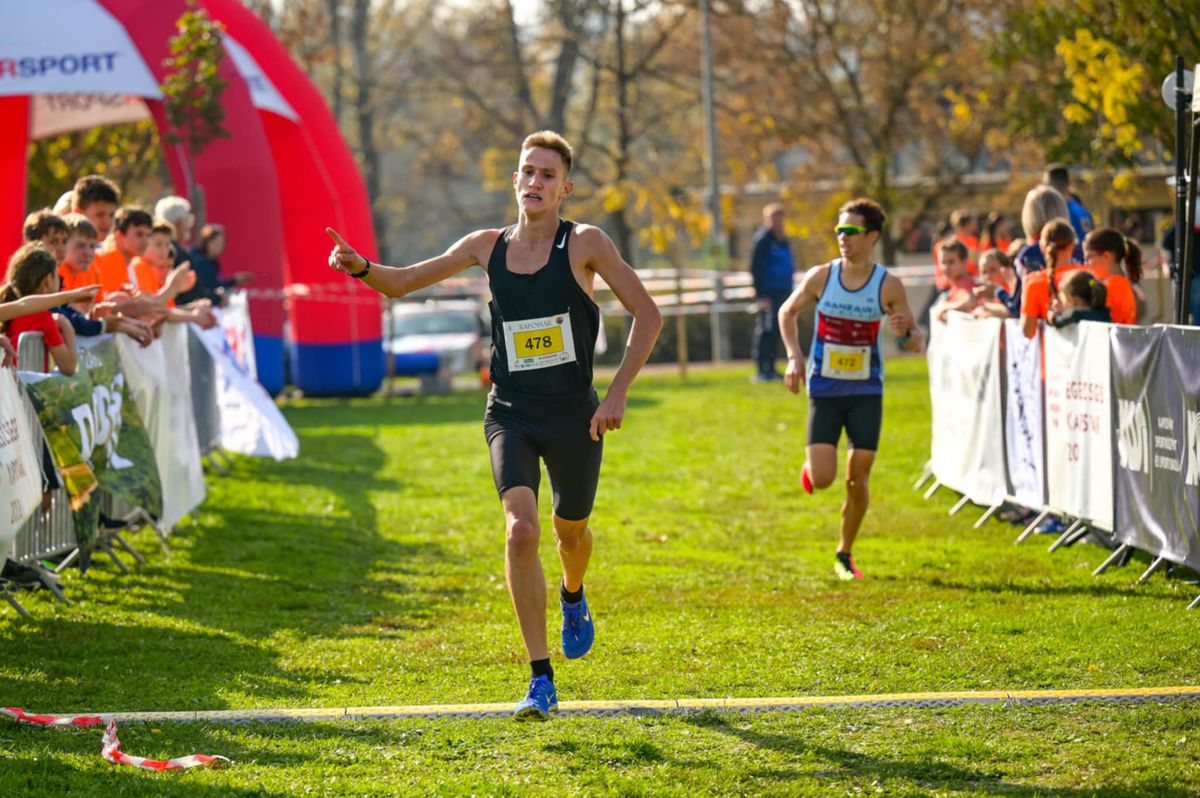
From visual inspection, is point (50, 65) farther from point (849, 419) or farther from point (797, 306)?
point (849, 419)

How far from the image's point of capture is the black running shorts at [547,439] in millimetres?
6594

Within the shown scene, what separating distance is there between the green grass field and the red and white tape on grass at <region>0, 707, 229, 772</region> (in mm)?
66

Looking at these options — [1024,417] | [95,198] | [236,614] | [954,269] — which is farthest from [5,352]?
[954,269]

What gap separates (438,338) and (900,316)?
763 inches

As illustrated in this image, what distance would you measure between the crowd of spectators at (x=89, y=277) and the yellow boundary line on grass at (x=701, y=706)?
202 centimetres

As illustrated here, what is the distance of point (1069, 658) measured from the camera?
7.24 meters

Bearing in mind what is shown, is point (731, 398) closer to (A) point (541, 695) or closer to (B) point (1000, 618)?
(B) point (1000, 618)

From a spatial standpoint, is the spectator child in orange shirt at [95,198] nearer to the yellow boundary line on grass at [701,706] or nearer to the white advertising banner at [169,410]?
the white advertising banner at [169,410]

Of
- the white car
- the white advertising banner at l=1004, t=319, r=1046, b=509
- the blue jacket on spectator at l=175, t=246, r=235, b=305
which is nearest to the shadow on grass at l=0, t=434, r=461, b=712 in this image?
the blue jacket on spectator at l=175, t=246, r=235, b=305

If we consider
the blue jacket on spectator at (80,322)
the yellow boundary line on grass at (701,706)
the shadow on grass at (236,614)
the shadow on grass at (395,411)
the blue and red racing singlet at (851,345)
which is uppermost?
the blue jacket on spectator at (80,322)

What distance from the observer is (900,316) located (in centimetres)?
954

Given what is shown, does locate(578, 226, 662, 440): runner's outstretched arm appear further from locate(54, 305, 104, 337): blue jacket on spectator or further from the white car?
the white car

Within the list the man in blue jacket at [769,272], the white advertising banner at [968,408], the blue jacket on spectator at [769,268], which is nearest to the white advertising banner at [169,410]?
the white advertising banner at [968,408]

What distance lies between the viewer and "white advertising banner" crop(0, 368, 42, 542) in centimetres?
701
